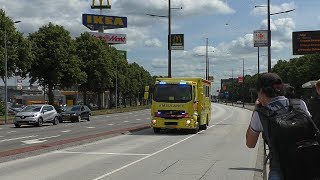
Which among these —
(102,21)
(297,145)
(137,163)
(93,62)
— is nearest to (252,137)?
(297,145)

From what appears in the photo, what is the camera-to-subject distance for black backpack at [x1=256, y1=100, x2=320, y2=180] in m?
4.11

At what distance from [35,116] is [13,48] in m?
12.1

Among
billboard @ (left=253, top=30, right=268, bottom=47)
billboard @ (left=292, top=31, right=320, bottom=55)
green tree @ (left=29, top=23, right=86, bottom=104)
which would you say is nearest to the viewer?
billboard @ (left=253, top=30, right=268, bottom=47)

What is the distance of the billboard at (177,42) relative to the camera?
40312 mm

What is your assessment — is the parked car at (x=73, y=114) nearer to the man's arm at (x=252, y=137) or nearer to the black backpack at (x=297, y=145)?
the man's arm at (x=252, y=137)

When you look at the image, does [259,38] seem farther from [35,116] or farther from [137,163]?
[137,163]

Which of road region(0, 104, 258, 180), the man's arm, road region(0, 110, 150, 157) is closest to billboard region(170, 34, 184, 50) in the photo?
road region(0, 110, 150, 157)

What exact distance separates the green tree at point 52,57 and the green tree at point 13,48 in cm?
897

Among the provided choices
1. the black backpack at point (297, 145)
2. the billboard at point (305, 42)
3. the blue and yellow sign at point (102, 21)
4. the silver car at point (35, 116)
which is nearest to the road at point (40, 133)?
the silver car at point (35, 116)

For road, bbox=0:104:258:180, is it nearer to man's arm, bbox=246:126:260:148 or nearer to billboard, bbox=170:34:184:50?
man's arm, bbox=246:126:260:148

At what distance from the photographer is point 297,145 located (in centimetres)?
412

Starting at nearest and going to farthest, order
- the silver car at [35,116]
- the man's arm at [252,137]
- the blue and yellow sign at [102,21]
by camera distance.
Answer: the man's arm at [252,137] → the silver car at [35,116] → the blue and yellow sign at [102,21]

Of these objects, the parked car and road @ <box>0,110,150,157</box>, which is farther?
the parked car

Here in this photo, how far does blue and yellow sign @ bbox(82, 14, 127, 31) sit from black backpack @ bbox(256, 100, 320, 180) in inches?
4039
